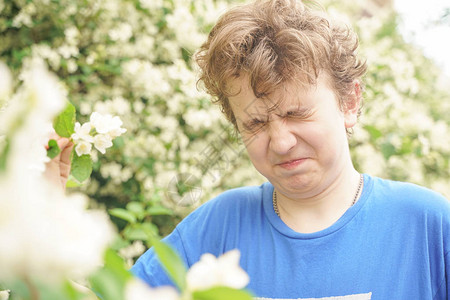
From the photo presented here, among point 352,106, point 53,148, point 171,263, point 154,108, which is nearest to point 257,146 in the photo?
point 352,106

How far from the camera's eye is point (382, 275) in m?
1.22

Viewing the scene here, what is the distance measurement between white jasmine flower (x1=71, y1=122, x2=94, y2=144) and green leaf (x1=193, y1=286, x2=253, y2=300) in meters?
0.69

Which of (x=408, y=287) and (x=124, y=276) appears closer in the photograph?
(x=124, y=276)

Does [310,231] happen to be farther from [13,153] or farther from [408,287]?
[13,153]

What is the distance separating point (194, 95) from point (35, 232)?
248 cm

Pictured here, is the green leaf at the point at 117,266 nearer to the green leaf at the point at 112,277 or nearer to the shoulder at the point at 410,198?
the green leaf at the point at 112,277

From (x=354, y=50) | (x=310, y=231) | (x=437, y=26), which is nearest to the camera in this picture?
(x=310, y=231)

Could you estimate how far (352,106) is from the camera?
1.40 meters

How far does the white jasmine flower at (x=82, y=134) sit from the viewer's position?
956mm

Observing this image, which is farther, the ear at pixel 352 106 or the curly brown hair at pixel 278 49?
the ear at pixel 352 106

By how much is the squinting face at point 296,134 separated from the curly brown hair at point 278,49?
0.11 ft

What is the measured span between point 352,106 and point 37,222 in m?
1.22

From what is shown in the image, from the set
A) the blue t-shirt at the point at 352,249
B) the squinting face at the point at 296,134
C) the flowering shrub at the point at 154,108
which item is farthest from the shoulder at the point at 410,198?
the flowering shrub at the point at 154,108

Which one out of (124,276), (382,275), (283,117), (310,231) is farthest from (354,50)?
(124,276)
